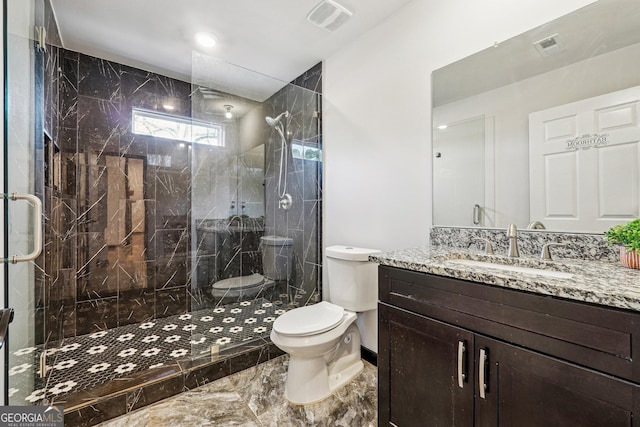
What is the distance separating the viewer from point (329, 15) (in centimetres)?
194

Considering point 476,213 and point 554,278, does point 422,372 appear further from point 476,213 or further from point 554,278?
point 476,213

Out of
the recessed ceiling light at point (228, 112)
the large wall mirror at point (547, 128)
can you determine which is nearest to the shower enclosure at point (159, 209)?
the recessed ceiling light at point (228, 112)

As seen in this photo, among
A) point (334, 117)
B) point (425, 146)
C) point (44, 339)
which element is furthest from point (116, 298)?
point (425, 146)

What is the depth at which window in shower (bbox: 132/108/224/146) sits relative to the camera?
2.25 metres

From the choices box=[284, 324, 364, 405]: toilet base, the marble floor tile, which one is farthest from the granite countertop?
the marble floor tile

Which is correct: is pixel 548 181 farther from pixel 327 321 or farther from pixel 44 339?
pixel 44 339

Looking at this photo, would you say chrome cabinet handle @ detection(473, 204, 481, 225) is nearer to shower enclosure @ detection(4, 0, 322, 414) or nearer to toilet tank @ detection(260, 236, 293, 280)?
shower enclosure @ detection(4, 0, 322, 414)

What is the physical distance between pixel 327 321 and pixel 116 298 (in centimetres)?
213

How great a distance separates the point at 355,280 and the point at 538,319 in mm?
1152

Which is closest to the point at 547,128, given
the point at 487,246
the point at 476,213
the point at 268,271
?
the point at 476,213

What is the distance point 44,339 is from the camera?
175cm

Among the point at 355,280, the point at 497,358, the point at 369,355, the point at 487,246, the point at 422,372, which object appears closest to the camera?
the point at 497,358

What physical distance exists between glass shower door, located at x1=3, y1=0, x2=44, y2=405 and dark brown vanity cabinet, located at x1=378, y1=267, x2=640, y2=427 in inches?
56.0

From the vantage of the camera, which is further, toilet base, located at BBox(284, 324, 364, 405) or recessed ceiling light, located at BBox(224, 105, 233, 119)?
recessed ceiling light, located at BBox(224, 105, 233, 119)
